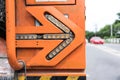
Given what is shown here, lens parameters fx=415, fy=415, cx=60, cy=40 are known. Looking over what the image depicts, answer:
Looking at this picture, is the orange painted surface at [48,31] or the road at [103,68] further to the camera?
the road at [103,68]

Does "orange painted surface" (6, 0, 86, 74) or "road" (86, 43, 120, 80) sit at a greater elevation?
"orange painted surface" (6, 0, 86, 74)

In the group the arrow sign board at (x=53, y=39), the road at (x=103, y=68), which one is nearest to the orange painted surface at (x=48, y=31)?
the arrow sign board at (x=53, y=39)

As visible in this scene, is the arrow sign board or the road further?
the road

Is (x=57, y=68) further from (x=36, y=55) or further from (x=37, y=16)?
(x=37, y=16)

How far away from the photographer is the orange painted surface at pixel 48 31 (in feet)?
Result: 12.2

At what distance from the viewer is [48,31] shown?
372 cm

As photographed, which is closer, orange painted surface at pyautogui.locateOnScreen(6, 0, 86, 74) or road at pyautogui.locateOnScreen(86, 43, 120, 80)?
orange painted surface at pyautogui.locateOnScreen(6, 0, 86, 74)

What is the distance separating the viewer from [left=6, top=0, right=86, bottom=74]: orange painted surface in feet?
12.2

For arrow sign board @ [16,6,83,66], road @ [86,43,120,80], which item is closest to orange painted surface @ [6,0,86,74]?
arrow sign board @ [16,6,83,66]

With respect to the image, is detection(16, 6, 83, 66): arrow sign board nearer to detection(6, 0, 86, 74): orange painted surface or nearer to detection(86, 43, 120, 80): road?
detection(6, 0, 86, 74): orange painted surface

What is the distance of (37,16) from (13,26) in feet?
1.17

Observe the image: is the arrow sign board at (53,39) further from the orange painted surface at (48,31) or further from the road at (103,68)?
the road at (103,68)

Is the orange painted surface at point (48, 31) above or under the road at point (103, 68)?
above

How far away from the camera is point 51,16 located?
3.76 meters
